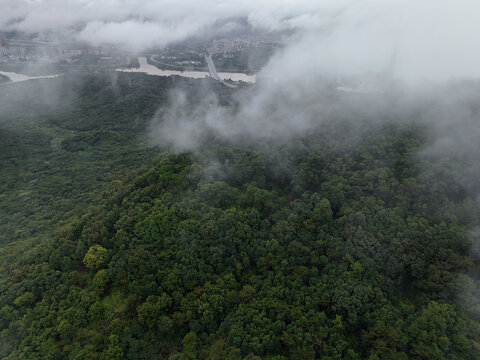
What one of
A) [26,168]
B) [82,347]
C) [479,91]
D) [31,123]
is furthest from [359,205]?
[31,123]

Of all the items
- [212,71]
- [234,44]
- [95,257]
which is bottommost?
[95,257]

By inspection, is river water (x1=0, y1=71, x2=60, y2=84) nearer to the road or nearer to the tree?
the road

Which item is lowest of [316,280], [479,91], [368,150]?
[316,280]

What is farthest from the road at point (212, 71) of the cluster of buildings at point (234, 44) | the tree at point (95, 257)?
the tree at point (95, 257)

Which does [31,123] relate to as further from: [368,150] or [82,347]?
[368,150]

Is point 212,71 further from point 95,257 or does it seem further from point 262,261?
point 262,261

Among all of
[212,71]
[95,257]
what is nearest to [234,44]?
[212,71]

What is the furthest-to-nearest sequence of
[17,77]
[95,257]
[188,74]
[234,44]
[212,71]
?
[234,44], [212,71], [188,74], [17,77], [95,257]

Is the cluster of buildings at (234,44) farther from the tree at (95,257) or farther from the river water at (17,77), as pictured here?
the tree at (95,257)

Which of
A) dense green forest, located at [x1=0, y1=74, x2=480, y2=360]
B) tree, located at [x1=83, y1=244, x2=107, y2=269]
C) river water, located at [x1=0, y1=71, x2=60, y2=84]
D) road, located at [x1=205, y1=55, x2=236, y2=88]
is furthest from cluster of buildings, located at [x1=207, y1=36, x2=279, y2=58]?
tree, located at [x1=83, y1=244, x2=107, y2=269]
